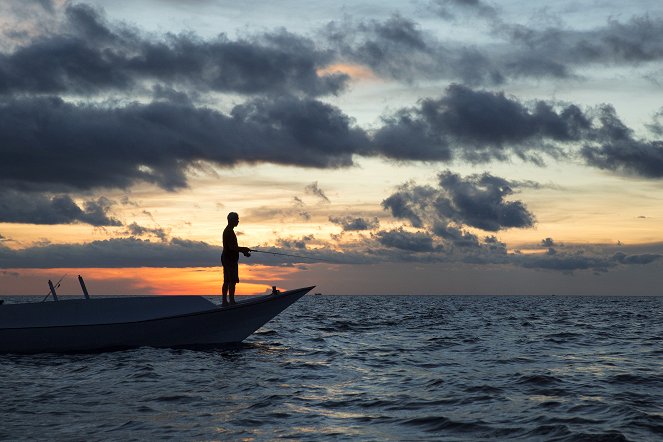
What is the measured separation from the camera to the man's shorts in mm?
18797

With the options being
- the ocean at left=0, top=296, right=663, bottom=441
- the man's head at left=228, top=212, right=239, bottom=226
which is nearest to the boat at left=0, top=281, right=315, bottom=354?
the ocean at left=0, top=296, right=663, bottom=441

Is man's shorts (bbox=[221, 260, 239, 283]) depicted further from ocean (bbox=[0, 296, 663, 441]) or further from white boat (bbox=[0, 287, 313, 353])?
ocean (bbox=[0, 296, 663, 441])

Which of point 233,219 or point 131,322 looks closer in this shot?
point 233,219

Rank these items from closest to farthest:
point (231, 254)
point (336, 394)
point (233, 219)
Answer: point (336, 394), point (233, 219), point (231, 254)

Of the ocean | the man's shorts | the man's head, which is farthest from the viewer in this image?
the man's shorts

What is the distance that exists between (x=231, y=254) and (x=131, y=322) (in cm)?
355

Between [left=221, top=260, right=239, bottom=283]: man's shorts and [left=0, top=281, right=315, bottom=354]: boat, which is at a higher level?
[left=221, top=260, right=239, bottom=283]: man's shorts

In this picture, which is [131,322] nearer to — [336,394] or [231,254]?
[231,254]

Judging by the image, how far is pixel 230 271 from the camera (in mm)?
18875

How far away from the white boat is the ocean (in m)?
0.65

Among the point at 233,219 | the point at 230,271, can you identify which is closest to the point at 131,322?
the point at 230,271

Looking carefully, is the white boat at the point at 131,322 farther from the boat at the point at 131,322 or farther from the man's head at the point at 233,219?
the man's head at the point at 233,219

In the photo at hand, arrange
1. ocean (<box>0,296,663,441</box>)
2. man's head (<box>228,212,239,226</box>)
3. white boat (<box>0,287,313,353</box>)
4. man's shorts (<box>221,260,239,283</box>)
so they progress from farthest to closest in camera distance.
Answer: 1. man's shorts (<box>221,260,239,283</box>)
2. white boat (<box>0,287,313,353</box>)
3. man's head (<box>228,212,239,226</box>)
4. ocean (<box>0,296,663,441</box>)

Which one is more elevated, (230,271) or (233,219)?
(233,219)
